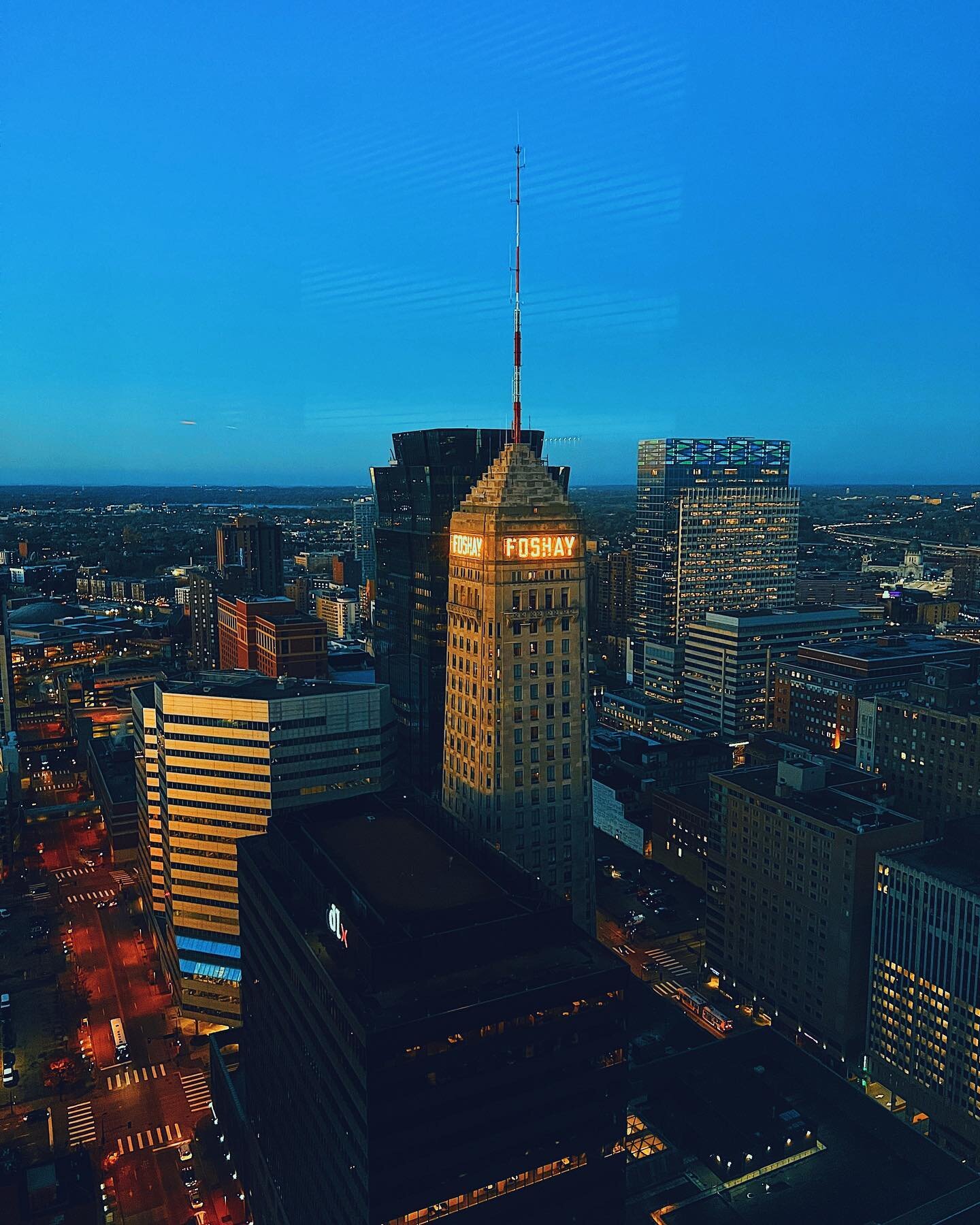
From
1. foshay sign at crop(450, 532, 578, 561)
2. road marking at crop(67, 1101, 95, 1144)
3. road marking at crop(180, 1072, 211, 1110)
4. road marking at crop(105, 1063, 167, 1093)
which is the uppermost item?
foshay sign at crop(450, 532, 578, 561)

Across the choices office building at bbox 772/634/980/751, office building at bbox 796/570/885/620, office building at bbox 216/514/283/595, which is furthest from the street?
office building at bbox 796/570/885/620

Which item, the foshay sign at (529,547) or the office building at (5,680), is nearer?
the foshay sign at (529,547)

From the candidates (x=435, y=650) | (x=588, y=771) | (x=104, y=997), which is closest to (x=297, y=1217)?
(x=588, y=771)

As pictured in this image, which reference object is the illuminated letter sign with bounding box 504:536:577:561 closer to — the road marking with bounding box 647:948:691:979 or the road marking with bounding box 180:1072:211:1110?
the road marking with bounding box 180:1072:211:1110

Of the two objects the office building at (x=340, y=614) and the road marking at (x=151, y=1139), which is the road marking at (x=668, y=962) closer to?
the road marking at (x=151, y=1139)

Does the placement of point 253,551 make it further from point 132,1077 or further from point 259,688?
point 132,1077

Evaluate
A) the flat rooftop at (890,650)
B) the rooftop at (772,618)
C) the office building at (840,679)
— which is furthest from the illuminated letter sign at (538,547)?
the rooftop at (772,618)

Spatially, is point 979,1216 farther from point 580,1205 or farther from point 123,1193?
point 123,1193
